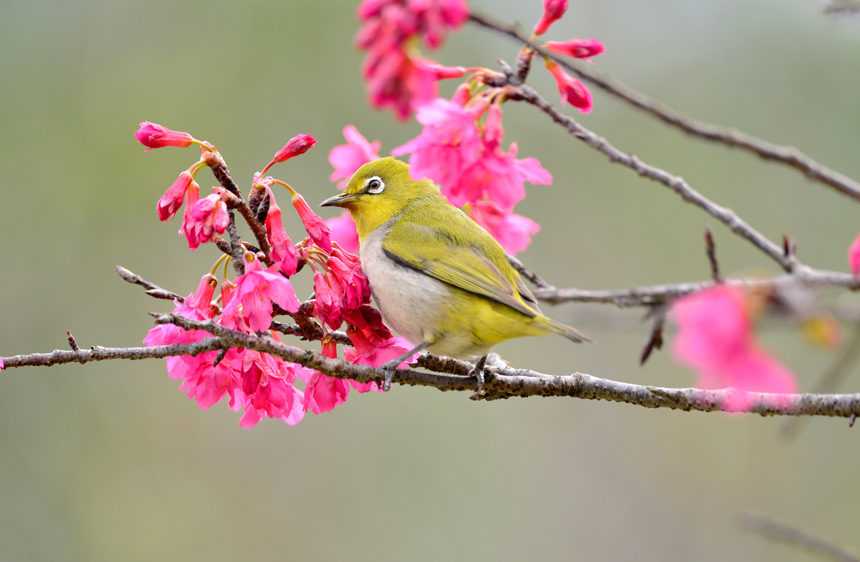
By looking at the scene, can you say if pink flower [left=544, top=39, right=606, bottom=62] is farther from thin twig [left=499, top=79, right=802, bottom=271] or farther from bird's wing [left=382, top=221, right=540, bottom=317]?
bird's wing [left=382, top=221, right=540, bottom=317]

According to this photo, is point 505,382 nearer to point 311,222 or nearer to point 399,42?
point 311,222

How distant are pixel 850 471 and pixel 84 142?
33.4 feet

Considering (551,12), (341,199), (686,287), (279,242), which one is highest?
(551,12)

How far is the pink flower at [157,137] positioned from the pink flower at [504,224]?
52.8 inches

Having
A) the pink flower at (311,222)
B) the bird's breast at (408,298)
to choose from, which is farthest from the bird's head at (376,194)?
the pink flower at (311,222)

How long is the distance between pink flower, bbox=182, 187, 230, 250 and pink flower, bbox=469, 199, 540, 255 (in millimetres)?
1365

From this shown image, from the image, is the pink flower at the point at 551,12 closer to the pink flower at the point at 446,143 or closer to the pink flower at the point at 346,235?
the pink flower at the point at 446,143

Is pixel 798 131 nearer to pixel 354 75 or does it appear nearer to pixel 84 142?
pixel 354 75

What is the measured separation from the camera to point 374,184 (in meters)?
3.41

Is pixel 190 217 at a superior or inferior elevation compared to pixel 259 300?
superior

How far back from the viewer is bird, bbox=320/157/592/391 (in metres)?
2.95

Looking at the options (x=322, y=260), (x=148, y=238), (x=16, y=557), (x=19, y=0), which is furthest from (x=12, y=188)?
(x=322, y=260)

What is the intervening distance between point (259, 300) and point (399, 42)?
1.14m

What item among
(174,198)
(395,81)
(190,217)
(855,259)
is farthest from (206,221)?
(855,259)
